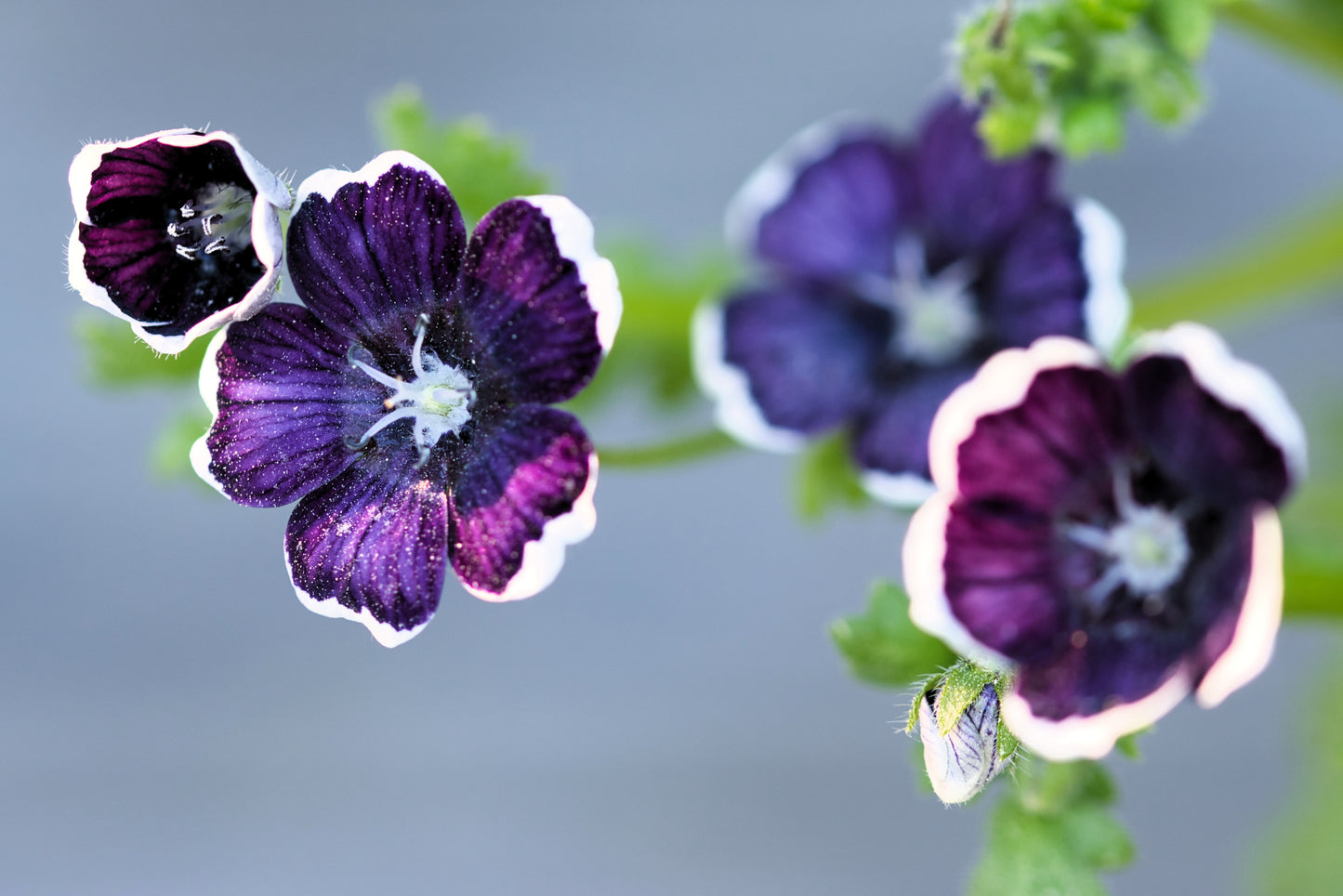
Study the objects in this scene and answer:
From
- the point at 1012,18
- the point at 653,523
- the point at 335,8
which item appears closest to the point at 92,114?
the point at 335,8

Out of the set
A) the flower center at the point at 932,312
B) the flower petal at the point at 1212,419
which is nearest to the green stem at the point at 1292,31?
the flower center at the point at 932,312

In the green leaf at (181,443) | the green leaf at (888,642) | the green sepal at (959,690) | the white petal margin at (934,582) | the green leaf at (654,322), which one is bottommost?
the green sepal at (959,690)

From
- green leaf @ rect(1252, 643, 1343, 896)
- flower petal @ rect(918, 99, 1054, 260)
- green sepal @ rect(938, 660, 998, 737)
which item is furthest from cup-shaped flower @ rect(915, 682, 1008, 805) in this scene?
green leaf @ rect(1252, 643, 1343, 896)

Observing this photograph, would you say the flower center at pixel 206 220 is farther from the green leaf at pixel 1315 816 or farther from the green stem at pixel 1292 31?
the green leaf at pixel 1315 816

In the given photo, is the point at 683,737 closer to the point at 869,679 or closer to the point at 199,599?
the point at 199,599

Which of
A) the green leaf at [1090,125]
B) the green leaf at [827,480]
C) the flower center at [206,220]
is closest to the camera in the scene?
the flower center at [206,220]
